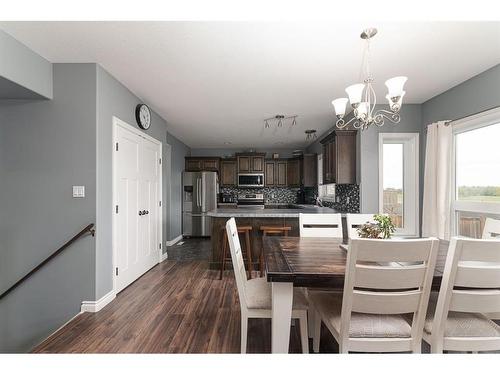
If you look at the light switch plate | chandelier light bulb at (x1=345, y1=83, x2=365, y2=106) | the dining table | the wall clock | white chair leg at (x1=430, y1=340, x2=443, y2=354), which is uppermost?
the wall clock

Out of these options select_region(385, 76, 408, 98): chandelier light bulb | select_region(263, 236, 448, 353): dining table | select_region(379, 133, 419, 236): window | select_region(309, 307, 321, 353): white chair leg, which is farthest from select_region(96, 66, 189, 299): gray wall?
select_region(379, 133, 419, 236): window

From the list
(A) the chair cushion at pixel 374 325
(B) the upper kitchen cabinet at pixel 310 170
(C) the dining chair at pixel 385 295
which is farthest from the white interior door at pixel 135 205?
(B) the upper kitchen cabinet at pixel 310 170

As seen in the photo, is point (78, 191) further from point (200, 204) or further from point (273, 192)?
point (273, 192)

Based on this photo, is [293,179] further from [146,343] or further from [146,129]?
[146,343]

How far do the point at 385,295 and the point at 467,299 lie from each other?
16.9 inches

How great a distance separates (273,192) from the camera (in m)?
7.76

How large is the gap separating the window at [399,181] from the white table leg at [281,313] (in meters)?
3.03

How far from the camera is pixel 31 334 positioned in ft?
8.68

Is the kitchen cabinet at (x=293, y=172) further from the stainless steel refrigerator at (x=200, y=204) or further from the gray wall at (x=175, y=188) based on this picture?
the gray wall at (x=175, y=188)

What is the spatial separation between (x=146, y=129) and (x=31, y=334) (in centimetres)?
272

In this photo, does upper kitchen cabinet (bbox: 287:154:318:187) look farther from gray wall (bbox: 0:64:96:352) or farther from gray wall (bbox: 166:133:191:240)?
gray wall (bbox: 0:64:96:352)

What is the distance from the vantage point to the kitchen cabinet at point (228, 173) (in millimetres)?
7324

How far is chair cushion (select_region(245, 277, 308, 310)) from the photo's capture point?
5.70 ft

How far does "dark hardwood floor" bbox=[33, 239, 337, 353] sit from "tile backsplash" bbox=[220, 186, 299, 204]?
4.36 metres
